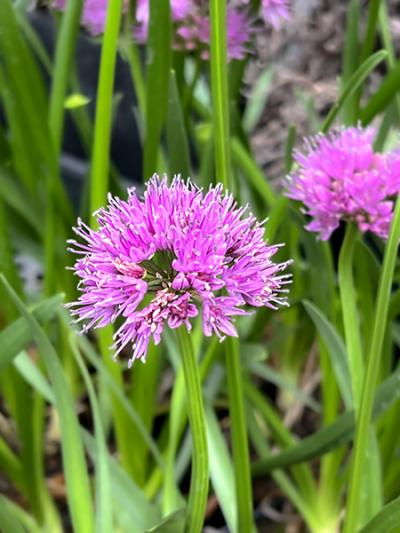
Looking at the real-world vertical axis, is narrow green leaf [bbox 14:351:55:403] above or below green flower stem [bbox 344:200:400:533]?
above

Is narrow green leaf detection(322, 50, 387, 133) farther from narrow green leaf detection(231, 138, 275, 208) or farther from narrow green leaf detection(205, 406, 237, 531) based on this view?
narrow green leaf detection(205, 406, 237, 531)

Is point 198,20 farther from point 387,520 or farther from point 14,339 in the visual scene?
Answer: point 387,520

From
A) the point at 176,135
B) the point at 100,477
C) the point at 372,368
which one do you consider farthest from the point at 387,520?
the point at 176,135

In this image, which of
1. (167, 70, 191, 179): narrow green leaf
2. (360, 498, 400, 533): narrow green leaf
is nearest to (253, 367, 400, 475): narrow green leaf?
(360, 498, 400, 533): narrow green leaf

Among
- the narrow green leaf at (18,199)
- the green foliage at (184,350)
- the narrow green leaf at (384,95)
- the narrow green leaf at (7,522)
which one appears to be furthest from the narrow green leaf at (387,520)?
the narrow green leaf at (18,199)

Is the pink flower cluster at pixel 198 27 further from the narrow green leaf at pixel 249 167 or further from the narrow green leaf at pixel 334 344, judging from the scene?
the narrow green leaf at pixel 334 344
